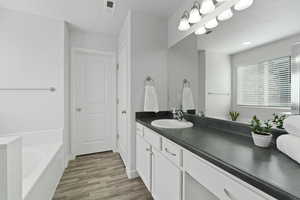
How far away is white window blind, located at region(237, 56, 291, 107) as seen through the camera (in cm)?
89

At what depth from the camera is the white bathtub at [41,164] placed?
3.81 feet

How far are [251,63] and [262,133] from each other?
55 centimetres

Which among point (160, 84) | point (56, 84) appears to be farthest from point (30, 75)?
point (160, 84)

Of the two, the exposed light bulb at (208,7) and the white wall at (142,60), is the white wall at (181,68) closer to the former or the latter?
the white wall at (142,60)

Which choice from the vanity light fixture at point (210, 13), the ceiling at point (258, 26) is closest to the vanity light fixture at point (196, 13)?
the vanity light fixture at point (210, 13)

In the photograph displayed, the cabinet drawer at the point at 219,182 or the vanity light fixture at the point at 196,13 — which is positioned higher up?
the vanity light fixture at the point at 196,13

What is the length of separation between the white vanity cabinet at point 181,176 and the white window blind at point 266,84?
648mm

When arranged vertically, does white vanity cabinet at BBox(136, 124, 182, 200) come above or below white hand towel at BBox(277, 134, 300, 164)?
below

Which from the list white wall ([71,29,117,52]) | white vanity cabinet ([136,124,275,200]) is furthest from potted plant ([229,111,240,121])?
white wall ([71,29,117,52])

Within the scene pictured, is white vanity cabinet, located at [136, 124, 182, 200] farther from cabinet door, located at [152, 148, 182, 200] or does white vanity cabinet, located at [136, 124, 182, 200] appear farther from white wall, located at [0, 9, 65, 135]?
white wall, located at [0, 9, 65, 135]

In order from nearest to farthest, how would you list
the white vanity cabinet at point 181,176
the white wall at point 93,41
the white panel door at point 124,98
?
the white vanity cabinet at point 181,176
the white panel door at point 124,98
the white wall at point 93,41

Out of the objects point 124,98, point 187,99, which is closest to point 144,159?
point 187,99

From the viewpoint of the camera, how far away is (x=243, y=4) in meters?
1.10

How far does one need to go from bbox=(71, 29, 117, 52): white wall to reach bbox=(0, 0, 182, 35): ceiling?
0.29 m
